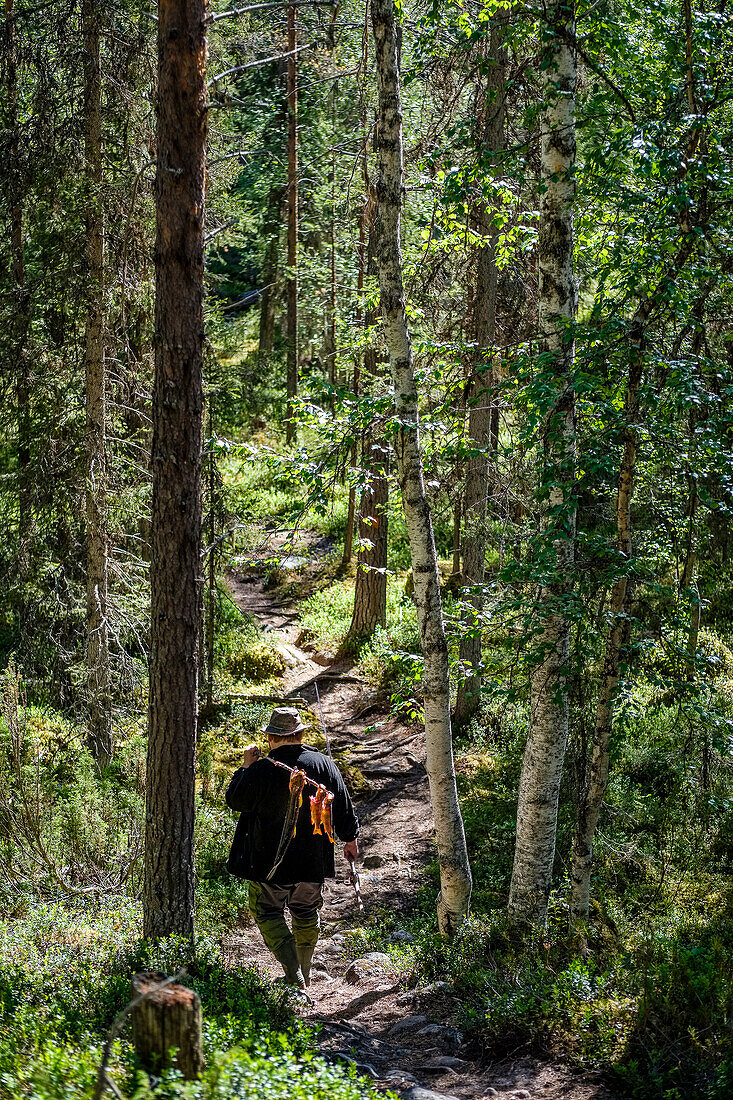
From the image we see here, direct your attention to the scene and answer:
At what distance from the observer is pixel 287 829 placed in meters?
6.56

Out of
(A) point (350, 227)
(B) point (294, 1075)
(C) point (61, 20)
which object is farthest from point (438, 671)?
(A) point (350, 227)

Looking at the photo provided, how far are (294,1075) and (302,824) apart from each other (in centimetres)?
270

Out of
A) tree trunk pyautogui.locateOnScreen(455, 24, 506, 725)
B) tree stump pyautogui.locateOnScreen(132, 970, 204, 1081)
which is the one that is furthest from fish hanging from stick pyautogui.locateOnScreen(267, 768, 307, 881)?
tree trunk pyautogui.locateOnScreen(455, 24, 506, 725)

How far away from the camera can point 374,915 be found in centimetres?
871

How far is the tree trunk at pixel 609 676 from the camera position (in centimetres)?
709

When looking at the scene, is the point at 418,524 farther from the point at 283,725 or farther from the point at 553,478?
the point at 283,725

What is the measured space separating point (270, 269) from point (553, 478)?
22.9m

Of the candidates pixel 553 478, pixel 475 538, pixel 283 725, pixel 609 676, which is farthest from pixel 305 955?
pixel 475 538

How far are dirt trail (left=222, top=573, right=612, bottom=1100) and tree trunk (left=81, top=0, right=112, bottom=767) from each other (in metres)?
3.62

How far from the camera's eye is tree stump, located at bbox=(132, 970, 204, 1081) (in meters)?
3.71

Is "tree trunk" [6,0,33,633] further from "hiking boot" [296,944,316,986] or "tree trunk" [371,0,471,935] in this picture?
"hiking boot" [296,944,316,986]

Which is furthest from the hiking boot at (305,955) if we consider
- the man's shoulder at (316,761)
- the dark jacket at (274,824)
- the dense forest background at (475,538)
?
the man's shoulder at (316,761)

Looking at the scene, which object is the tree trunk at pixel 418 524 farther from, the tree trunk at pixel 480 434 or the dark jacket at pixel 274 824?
the tree trunk at pixel 480 434

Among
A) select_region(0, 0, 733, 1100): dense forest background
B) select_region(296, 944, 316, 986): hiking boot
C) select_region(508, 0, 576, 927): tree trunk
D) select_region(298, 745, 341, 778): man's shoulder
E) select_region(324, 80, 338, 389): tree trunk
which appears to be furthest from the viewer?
select_region(324, 80, 338, 389): tree trunk
